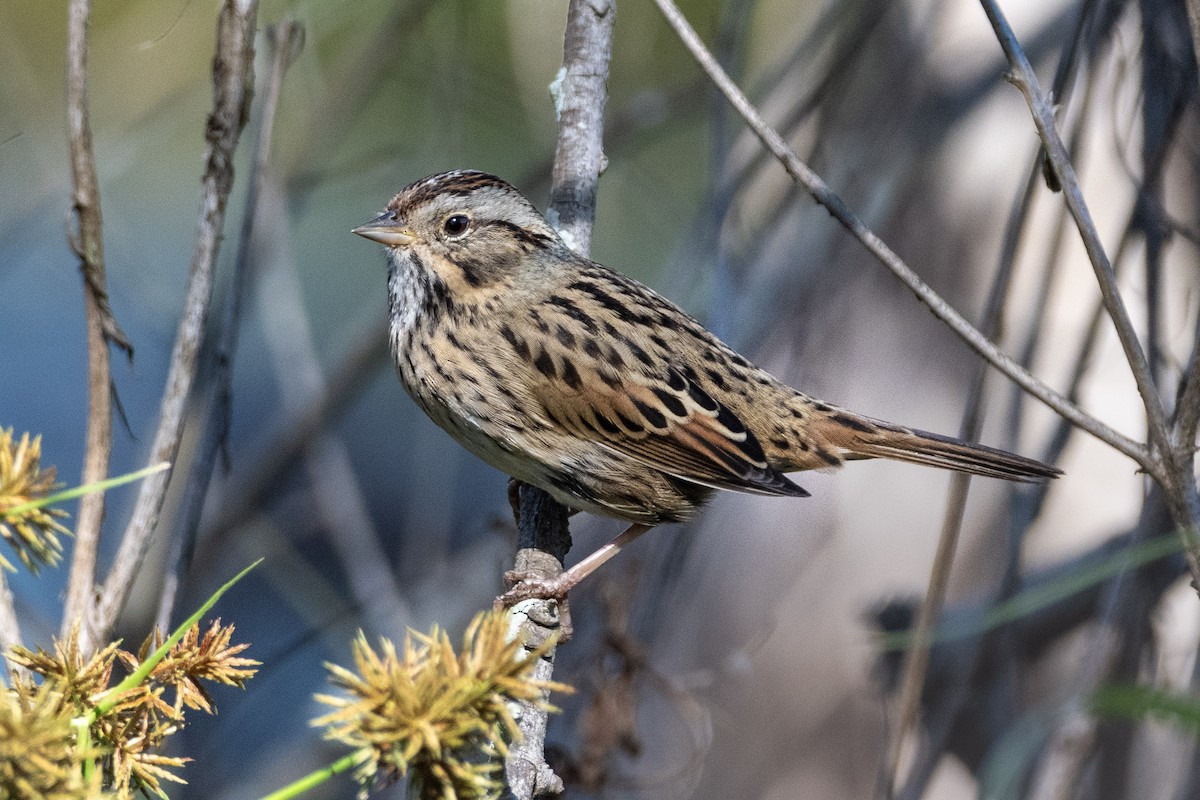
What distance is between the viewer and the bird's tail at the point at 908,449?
3164 millimetres

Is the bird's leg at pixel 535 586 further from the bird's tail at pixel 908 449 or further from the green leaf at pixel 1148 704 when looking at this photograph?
the green leaf at pixel 1148 704

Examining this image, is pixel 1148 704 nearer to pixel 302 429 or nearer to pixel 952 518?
pixel 952 518

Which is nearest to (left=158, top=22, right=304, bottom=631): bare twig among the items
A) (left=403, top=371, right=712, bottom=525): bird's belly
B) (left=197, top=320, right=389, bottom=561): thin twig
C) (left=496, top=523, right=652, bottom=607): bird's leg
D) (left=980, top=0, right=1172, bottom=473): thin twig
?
(left=403, top=371, right=712, bottom=525): bird's belly

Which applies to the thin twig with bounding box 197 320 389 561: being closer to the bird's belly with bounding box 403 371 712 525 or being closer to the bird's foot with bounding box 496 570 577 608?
the bird's belly with bounding box 403 371 712 525

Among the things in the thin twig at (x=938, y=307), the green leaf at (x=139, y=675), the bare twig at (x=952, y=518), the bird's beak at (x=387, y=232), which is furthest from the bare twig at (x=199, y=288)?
the bare twig at (x=952, y=518)

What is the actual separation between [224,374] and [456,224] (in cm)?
79

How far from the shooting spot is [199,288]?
103 inches

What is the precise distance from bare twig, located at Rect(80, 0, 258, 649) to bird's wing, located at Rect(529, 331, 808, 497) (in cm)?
93

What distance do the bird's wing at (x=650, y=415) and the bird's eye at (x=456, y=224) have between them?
453 mm

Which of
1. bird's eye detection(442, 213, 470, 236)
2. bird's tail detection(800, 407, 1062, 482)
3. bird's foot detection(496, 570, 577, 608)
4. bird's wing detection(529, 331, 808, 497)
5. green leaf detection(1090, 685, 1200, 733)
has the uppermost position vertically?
bird's eye detection(442, 213, 470, 236)

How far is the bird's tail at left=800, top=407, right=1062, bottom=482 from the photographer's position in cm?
316

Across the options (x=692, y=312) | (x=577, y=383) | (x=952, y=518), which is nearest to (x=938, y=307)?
(x=577, y=383)

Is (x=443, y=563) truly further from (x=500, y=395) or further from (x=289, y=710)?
(x=500, y=395)

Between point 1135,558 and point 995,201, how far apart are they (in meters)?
3.31
